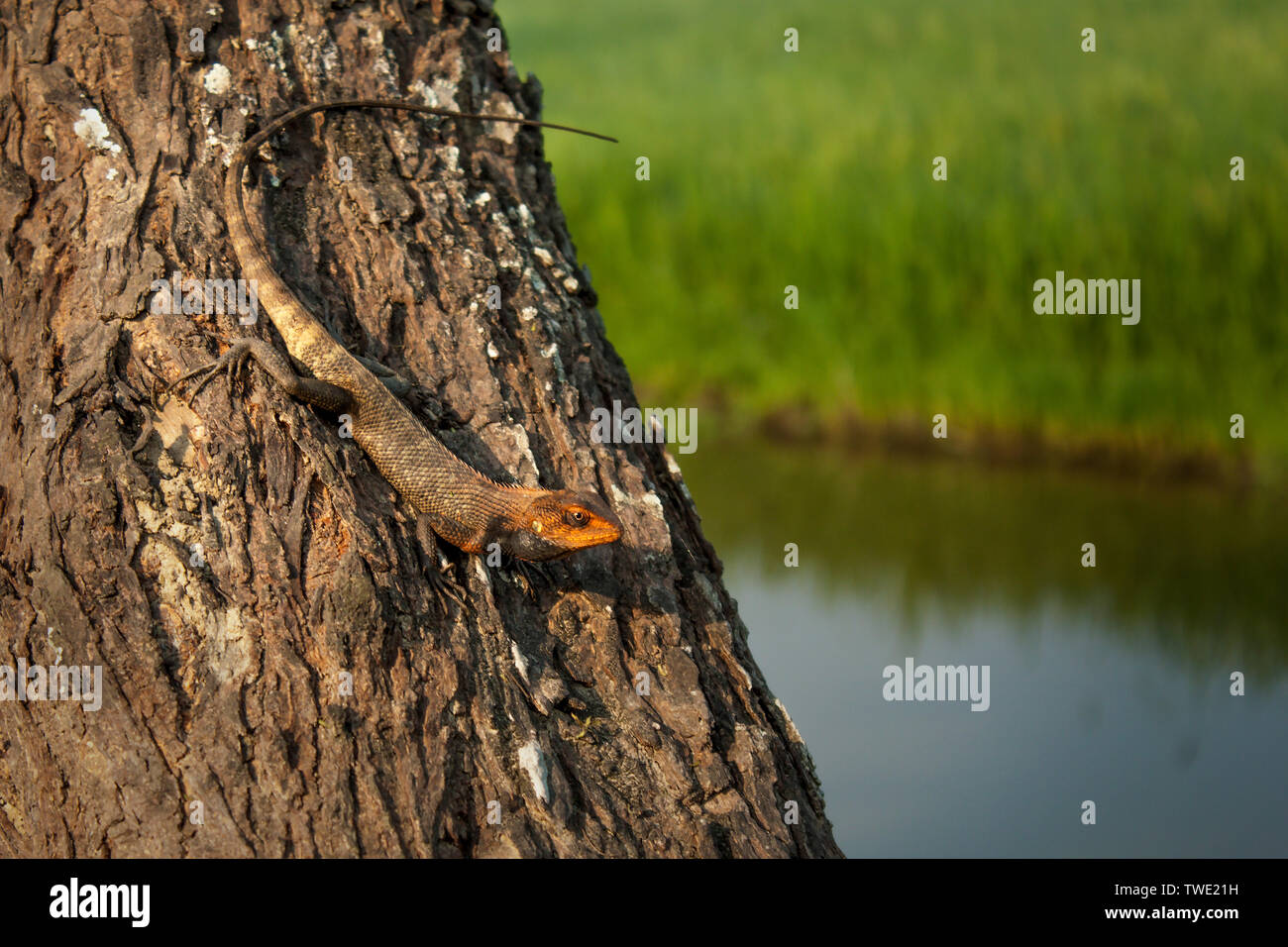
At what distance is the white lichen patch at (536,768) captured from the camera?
248cm

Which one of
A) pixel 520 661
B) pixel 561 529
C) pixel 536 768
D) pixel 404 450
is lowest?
pixel 536 768

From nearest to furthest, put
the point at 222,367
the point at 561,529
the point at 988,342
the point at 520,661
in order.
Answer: the point at 520,661
the point at 222,367
the point at 561,529
the point at 988,342

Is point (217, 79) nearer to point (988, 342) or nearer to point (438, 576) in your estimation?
point (438, 576)

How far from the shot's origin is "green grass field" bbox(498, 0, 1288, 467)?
8250 mm

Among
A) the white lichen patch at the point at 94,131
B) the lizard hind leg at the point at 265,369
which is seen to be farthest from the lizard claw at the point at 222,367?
the white lichen patch at the point at 94,131

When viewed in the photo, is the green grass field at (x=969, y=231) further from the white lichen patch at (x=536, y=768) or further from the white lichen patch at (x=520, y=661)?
the white lichen patch at (x=536, y=768)

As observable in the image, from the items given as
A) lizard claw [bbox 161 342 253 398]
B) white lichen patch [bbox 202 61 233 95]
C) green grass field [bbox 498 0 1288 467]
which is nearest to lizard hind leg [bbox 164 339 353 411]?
lizard claw [bbox 161 342 253 398]

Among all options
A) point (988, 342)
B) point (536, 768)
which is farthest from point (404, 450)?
point (988, 342)

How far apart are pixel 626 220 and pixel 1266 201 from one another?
5.35 m

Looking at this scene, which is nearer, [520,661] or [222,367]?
[520,661]

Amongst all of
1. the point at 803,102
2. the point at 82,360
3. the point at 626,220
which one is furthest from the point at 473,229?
the point at 803,102

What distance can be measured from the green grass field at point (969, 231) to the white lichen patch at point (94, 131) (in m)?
6.65

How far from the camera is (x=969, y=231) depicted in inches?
370

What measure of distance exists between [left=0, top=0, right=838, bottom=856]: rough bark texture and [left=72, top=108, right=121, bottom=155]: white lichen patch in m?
0.01
